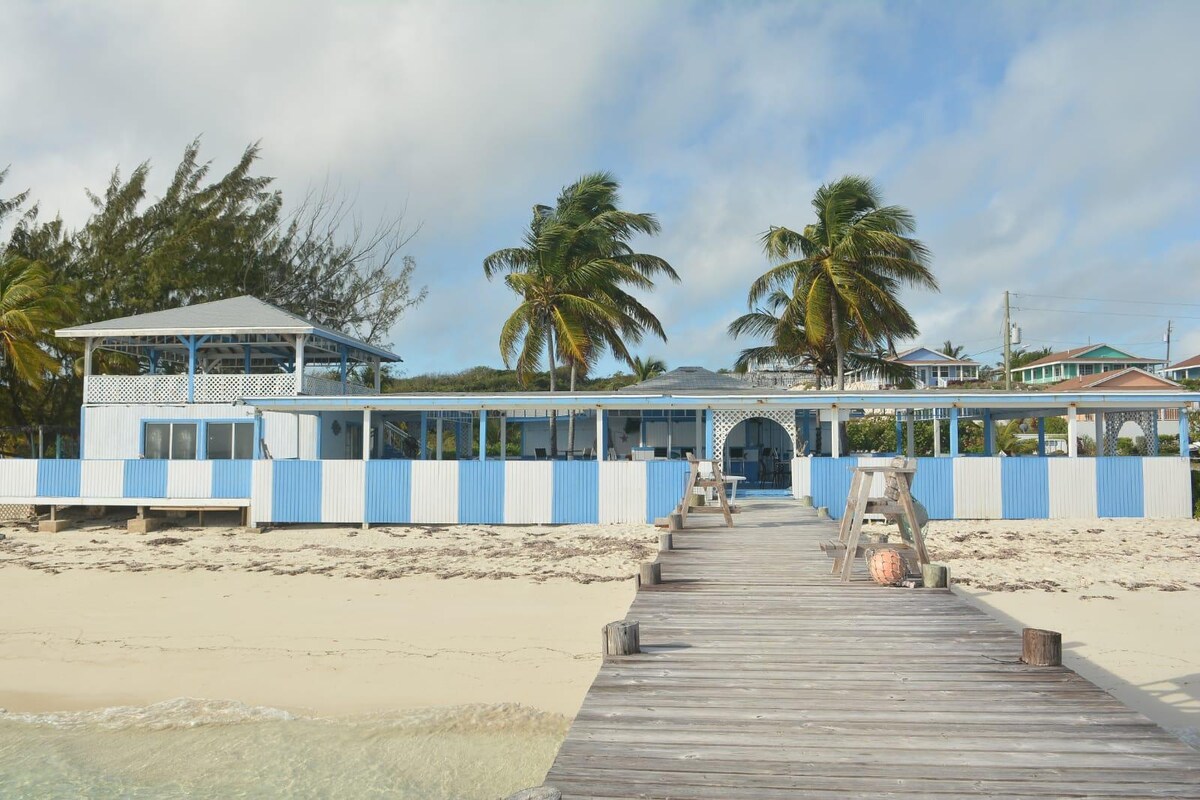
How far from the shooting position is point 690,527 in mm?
14078

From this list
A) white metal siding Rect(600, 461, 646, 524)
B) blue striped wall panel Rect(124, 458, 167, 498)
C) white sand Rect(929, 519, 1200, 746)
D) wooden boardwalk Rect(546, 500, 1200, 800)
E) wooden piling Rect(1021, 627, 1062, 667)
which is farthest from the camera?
blue striped wall panel Rect(124, 458, 167, 498)

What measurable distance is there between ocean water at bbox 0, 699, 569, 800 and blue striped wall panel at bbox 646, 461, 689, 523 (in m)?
10.6

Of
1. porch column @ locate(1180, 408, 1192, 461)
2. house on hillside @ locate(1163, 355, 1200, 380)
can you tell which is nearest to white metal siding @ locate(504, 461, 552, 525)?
porch column @ locate(1180, 408, 1192, 461)

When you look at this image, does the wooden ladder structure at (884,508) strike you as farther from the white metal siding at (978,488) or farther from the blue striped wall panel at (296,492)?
the blue striped wall panel at (296,492)

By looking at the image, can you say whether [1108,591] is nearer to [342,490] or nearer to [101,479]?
[342,490]

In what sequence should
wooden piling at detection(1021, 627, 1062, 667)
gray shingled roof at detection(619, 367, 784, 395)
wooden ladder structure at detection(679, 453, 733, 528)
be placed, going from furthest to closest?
gray shingled roof at detection(619, 367, 784, 395), wooden ladder structure at detection(679, 453, 733, 528), wooden piling at detection(1021, 627, 1062, 667)

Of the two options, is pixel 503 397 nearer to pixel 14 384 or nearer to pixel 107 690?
pixel 107 690

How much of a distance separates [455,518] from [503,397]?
2917 mm

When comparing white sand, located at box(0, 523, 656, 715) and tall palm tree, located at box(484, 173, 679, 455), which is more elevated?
tall palm tree, located at box(484, 173, 679, 455)

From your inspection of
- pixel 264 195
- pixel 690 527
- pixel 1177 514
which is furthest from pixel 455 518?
pixel 264 195

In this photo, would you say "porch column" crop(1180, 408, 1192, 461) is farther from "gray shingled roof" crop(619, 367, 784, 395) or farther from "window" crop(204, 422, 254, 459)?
"window" crop(204, 422, 254, 459)

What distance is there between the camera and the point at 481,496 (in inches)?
755

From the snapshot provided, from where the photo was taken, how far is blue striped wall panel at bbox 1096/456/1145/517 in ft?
61.2

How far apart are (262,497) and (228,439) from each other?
4.02 meters
